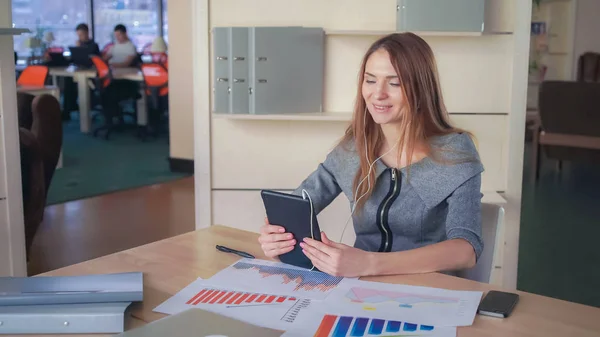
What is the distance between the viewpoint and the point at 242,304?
4.62 feet

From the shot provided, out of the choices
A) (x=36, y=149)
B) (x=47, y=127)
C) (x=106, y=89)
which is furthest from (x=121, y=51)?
(x=36, y=149)

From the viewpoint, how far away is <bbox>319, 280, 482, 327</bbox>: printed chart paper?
135cm

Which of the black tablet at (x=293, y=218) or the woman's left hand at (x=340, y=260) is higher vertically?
the black tablet at (x=293, y=218)

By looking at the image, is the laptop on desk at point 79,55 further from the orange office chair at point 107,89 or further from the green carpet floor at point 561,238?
the green carpet floor at point 561,238

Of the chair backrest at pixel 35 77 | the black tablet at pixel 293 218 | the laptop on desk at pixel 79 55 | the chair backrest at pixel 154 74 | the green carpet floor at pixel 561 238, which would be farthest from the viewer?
the laptop on desk at pixel 79 55

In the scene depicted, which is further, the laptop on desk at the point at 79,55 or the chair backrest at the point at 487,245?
the laptop on desk at the point at 79,55

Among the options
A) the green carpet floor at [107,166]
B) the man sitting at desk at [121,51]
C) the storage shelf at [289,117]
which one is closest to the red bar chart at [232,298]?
the storage shelf at [289,117]

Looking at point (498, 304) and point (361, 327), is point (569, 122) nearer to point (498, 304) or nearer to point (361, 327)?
point (498, 304)

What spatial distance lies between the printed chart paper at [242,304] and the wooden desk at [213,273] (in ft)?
0.13

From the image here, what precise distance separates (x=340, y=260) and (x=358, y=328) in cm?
31

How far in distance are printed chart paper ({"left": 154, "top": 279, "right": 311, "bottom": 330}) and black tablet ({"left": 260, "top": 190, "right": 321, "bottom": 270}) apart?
0.23 metres

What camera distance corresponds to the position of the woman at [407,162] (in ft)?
6.17

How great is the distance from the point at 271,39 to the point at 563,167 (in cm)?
599

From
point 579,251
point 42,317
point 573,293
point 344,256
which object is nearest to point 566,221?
point 579,251
